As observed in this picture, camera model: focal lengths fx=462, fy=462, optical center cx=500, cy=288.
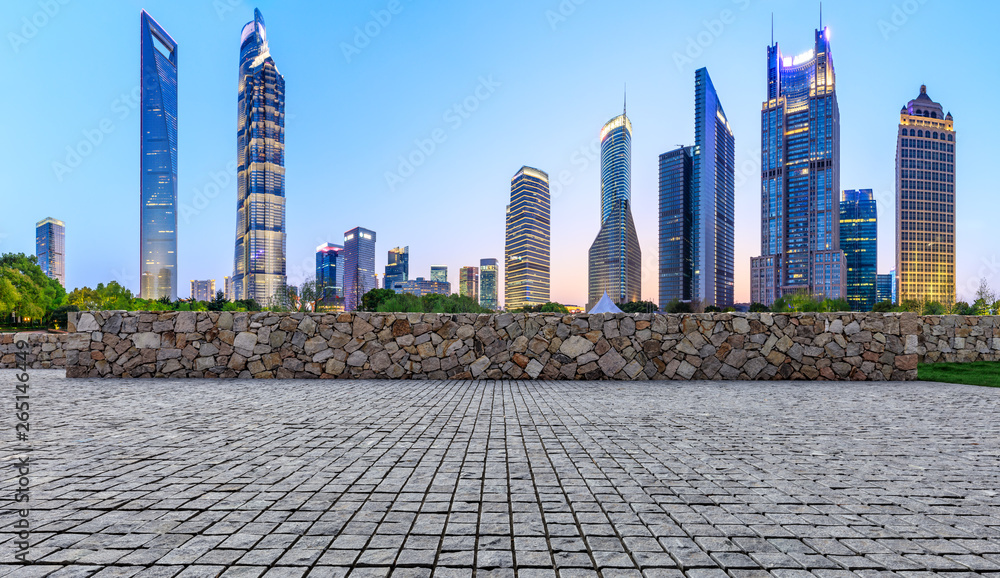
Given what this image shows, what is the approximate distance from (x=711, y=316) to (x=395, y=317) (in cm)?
646

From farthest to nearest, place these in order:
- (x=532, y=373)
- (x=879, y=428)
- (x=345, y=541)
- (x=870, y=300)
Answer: (x=870, y=300)
(x=532, y=373)
(x=879, y=428)
(x=345, y=541)

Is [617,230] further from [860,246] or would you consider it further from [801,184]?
[860,246]

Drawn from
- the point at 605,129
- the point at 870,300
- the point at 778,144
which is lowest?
the point at 870,300

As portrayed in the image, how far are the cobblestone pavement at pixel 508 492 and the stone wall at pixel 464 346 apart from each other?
3411 mm

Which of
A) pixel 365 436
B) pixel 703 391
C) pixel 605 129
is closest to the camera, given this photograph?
pixel 365 436

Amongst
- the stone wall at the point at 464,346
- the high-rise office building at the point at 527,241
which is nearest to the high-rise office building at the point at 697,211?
the high-rise office building at the point at 527,241

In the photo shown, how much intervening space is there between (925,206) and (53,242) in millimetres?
243825

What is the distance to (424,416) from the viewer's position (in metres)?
5.44

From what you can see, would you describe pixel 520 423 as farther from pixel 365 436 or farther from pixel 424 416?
→ pixel 365 436

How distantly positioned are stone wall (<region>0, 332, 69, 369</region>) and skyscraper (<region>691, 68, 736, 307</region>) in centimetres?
14545

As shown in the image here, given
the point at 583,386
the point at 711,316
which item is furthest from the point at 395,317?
the point at 711,316

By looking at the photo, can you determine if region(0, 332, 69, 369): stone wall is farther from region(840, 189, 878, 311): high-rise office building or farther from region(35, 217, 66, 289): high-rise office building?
region(840, 189, 878, 311): high-rise office building

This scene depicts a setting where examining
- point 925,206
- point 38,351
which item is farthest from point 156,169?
point 925,206

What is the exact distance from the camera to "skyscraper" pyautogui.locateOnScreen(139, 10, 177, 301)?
122 metres
